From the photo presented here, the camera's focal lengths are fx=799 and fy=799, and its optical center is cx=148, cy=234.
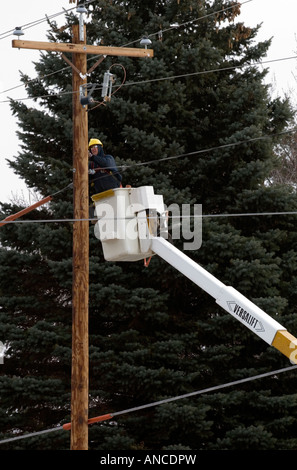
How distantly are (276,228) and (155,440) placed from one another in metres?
5.89

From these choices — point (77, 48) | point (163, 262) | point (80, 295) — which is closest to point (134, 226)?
point (80, 295)

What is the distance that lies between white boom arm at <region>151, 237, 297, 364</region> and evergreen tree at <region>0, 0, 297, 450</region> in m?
A: 6.28

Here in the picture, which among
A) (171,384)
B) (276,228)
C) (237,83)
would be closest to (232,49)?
(237,83)

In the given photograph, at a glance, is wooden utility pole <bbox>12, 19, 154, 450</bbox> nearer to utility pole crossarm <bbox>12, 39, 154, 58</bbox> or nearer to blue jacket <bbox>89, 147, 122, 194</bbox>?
utility pole crossarm <bbox>12, 39, 154, 58</bbox>

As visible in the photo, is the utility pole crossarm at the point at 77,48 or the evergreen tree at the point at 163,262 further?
the evergreen tree at the point at 163,262

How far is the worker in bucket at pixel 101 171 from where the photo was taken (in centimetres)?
1245

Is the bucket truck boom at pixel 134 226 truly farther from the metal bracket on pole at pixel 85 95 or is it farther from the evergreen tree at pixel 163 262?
the evergreen tree at pixel 163 262

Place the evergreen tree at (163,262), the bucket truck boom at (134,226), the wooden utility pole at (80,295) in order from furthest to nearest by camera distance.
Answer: the evergreen tree at (163,262)
the wooden utility pole at (80,295)
the bucket truck boom at (134,226)

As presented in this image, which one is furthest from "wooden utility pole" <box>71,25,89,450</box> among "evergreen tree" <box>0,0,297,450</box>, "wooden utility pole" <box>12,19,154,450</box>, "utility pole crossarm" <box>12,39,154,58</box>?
"evergreen tree" <box>0,0,297,450</box>

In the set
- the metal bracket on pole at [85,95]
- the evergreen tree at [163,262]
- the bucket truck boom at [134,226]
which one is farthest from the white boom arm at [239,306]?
the evergreen tree at [163,262]

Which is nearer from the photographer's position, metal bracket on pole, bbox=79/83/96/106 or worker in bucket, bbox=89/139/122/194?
worker in bucket, bbox=89/139/122/194

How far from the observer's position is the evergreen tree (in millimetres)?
17344

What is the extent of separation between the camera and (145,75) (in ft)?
60.4
